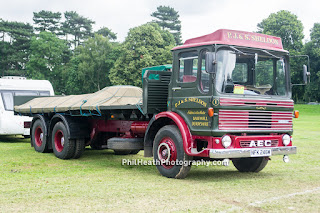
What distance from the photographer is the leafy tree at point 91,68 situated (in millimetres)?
67438

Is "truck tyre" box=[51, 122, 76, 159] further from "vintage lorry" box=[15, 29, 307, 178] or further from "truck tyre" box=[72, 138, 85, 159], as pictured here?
"vintage lorry" box=[15, 29, 307, 178]

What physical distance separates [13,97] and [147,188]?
31.3 ft

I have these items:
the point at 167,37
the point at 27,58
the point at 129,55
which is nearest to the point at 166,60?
the point at 129,55

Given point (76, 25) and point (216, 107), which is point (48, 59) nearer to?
point (76, 25)

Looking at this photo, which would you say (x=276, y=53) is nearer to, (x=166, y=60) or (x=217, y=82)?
(x=217, y=82)

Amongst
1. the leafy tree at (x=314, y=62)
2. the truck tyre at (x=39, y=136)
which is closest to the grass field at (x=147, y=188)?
the truck tyre at (x=39, y=136)

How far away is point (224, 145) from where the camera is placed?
765 cm

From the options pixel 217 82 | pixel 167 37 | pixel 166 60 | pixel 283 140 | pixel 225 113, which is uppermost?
pixel 167 37

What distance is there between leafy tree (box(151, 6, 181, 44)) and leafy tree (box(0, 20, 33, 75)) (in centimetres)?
2648

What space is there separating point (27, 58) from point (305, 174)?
73251 millimetres

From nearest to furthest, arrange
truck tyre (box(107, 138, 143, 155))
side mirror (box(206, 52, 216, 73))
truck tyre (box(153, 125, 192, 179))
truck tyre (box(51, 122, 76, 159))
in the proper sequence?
side mirror (box(206, 52, 216, 73))
truck tyre (box(153, 125, 192, 179))
truck tyre (box(107, 138, 143, 155))
truck tyre (box(51, 122, 76, 159))

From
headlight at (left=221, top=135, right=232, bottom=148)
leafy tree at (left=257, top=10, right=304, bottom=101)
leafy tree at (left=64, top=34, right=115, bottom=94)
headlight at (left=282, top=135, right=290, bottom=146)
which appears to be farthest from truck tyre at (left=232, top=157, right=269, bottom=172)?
leafy tree at (left=64, top=34, right=115, bottom=94)

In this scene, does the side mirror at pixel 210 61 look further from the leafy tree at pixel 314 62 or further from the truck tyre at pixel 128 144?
the leafy tree at pixel 314 62

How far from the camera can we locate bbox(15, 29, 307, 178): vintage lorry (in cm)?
773
